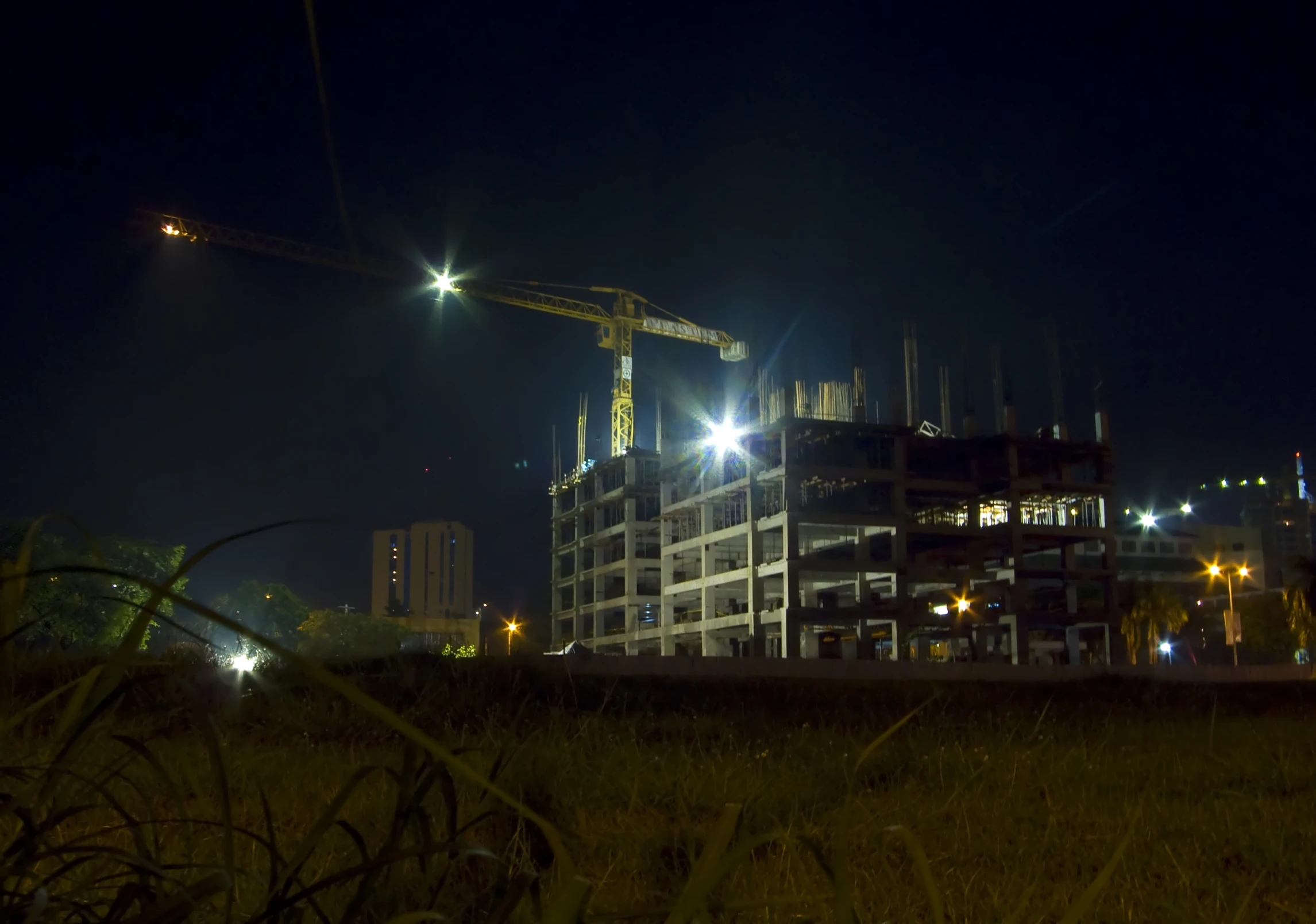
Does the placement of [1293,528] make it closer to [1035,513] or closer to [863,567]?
[1035,513]

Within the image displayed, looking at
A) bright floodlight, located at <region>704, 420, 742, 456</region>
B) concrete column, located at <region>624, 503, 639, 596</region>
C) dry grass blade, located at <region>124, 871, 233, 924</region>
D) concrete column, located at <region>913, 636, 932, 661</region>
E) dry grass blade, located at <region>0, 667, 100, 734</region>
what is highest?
bright floodlight, located at <region>704, 420, 742, 456</region>

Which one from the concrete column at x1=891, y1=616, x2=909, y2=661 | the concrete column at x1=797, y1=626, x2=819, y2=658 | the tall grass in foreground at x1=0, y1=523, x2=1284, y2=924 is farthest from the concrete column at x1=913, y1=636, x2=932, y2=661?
the tall grass in foreground at x1=0, y1=523, x2=1284, y2=924

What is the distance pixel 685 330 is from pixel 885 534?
49429 mm

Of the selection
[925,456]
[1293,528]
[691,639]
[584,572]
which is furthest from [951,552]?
[1293,528]

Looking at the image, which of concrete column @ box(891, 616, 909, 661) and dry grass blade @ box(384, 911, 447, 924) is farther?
concrete column @ box(891, 616, 909, 661)

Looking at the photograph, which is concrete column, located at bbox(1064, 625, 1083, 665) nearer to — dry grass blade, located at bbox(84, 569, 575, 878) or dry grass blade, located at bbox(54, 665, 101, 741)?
dry grass blade, located at bbox(54, 665, 101, 741)

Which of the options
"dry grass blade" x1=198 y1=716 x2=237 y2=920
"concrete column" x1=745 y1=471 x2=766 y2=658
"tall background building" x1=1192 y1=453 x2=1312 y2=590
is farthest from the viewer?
"tall background building" x1=1192 y1=453 x2=1312 y2=590

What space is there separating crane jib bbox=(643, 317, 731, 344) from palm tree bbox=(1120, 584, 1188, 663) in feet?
171

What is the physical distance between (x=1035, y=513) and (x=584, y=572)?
3385 centimetres

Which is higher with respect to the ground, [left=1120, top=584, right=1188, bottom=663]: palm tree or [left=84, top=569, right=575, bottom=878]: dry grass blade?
[left=1120, top=584, right=1188, bottom=663]: palm tree

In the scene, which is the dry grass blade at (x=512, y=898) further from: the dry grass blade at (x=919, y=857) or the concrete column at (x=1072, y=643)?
the concrete column at (x=1072, y=643)

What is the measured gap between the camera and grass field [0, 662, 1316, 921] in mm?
2203

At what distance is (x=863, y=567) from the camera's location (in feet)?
185

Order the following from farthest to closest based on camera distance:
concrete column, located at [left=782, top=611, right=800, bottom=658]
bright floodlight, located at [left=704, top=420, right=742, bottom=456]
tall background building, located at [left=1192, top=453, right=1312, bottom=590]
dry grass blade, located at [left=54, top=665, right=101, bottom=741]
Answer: tall background building, located at [left=1192, top=453, right=1312, bottom=590] → bright floodlight, located at [left=704, top=420, right=742, bottom=456] → concrete column, located at [left=782, top=611, right=800, bottom=658] → dry grass blade, located at [left=54, top=665, right=101, bottom=741]
